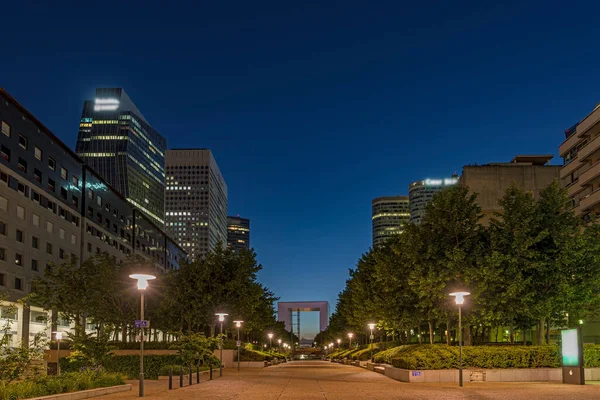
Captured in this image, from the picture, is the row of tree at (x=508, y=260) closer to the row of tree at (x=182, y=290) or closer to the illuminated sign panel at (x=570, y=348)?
the illuminated sign panel at (x=570, y=348)

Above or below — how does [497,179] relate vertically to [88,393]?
above

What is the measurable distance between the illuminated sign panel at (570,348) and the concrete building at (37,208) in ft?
141

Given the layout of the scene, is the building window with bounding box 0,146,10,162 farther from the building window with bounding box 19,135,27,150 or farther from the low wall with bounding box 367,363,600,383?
the low wall with bounding box 367,363,600,383

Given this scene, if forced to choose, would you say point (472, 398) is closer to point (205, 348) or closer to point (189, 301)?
point (205, 348)

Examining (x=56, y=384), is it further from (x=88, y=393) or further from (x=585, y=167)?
(x=585, y=167)

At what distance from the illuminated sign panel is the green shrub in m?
21.7

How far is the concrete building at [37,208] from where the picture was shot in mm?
67250

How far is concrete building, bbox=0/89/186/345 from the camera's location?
2648 inches

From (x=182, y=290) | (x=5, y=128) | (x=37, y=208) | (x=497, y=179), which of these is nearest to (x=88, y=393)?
(x=182, y=290)

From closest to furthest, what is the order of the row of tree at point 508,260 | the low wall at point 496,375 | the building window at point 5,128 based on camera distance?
the low wall at point 496,375, the row of tree at point 508,260, the building window at point 5,128

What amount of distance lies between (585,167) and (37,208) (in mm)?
66213

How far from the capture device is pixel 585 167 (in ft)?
267

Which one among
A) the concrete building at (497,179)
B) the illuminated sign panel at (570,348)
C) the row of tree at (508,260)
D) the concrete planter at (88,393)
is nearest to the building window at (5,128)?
the row of tree at (508,260)

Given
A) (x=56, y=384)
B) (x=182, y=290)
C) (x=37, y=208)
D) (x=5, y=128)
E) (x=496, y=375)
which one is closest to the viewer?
(x=56, y=384)
